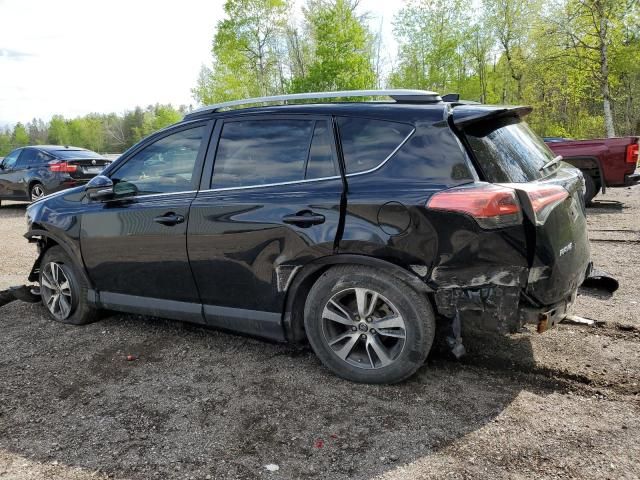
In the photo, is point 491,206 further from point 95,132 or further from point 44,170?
point 95,132

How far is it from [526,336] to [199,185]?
2.69m

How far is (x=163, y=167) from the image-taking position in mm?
3758

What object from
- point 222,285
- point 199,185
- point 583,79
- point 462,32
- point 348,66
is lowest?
point 222,285

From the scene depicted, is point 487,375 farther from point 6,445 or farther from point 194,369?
point 6,445

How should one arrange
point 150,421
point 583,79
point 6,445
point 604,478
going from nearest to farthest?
point 604,478 → point 6,445 → point 150,421 → point 583,79

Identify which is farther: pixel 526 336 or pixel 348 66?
pixel 348 66

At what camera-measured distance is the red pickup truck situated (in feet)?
31.4

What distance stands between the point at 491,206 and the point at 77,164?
475 inches

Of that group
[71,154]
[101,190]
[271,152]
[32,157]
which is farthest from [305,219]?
[32,157]

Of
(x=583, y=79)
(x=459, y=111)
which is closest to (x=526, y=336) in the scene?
(x=459, y=111)

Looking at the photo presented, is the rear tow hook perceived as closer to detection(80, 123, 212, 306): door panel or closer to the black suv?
the black suv

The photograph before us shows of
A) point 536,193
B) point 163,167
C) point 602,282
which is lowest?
point 602,282

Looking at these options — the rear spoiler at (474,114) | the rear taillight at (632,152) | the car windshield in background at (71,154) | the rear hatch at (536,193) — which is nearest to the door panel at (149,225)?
the rear spoiler at (474,114)

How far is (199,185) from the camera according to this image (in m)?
3.53
